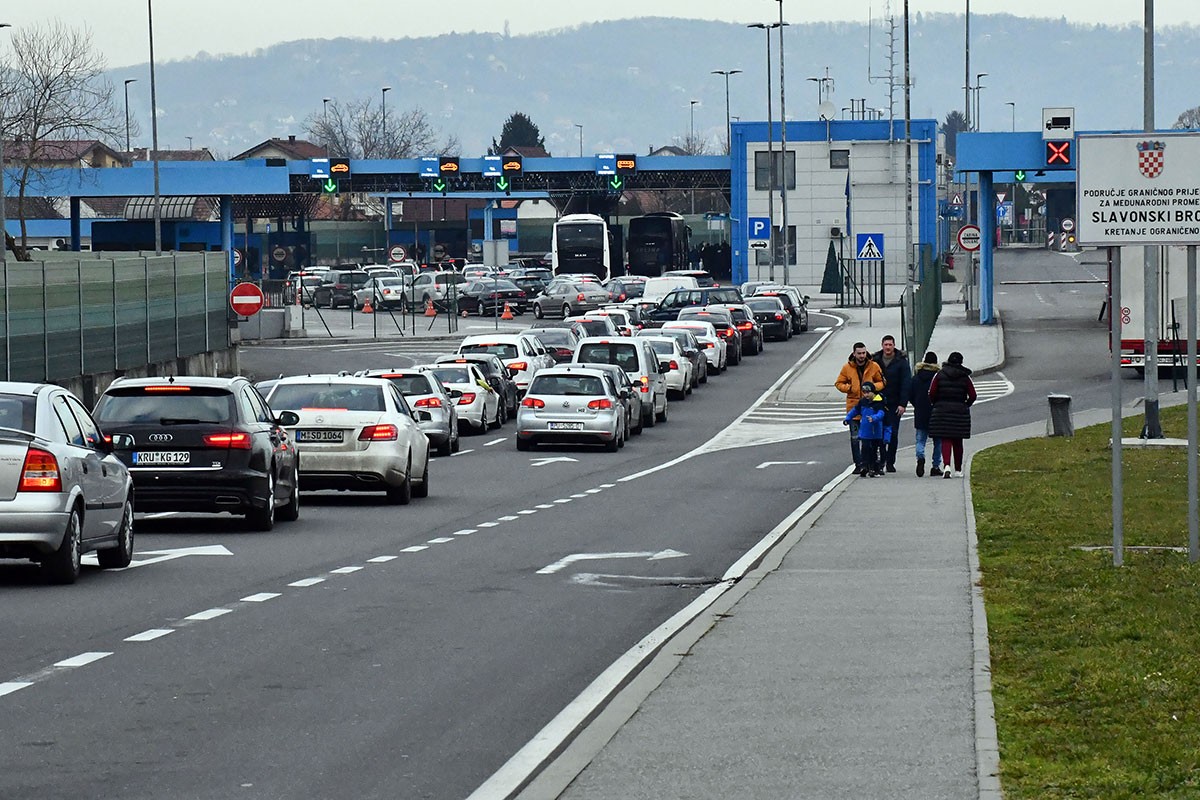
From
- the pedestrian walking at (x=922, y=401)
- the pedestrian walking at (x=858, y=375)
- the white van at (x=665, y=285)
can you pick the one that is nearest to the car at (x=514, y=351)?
the pedestrian walking at (x=922, y=401)

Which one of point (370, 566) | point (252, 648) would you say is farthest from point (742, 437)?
point (252, 648)

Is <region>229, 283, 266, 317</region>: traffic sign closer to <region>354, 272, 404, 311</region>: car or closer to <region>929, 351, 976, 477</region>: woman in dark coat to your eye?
<region>929, 351, 976, 477</region>: woman in dark coat

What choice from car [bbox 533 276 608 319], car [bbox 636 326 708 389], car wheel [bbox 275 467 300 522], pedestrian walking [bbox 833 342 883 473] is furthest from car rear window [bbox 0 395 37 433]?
car [bbox 533 276 608 319]

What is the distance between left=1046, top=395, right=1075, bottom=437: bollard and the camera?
3403cm

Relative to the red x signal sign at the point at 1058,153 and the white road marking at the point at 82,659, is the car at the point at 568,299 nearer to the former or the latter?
the red x signal sign at the point at 1058,153

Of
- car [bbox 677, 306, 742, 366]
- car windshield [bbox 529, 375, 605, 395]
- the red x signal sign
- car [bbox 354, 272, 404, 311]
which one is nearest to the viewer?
car windshield [bbox 529, 375, 605, 395]

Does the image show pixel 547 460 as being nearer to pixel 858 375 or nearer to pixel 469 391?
pixel 469 391

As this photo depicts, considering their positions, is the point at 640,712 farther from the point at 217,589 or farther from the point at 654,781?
the point at 217,589

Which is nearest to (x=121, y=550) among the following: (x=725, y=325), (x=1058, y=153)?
(x=725, y=325)

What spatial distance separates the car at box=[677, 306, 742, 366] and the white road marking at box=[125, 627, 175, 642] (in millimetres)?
45785

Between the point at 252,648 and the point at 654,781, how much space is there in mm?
4754

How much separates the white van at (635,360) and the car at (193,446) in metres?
20.9

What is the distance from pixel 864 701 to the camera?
1003 centimetres

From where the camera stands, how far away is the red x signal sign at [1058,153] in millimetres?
60406
